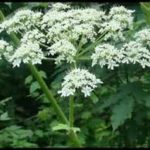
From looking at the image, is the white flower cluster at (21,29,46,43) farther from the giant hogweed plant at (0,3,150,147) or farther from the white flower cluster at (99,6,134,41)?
the white flower cluster at (99,6,134,41)

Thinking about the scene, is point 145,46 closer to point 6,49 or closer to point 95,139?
point 6,49

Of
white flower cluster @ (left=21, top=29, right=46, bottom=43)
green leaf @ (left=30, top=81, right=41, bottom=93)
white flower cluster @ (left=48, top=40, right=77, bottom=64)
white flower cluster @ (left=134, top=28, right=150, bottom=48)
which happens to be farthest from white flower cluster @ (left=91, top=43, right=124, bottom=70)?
green leaf @ (left=30, top=81, right=41, bottom=93)

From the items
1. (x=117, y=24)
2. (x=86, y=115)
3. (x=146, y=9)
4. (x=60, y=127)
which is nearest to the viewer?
(x=60, y=127)

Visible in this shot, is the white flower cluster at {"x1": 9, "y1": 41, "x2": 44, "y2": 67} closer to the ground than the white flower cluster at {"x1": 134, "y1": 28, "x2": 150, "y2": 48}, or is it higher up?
closer to the ground

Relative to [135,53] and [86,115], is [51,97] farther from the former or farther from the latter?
[86,115]

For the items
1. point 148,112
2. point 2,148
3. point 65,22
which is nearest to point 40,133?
point 2,148

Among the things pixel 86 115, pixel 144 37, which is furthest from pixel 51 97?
pixel 86 115
